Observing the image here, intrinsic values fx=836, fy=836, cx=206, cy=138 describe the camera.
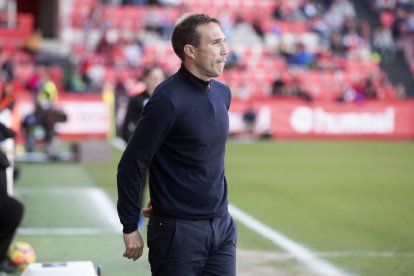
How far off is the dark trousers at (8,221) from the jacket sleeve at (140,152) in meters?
3.39

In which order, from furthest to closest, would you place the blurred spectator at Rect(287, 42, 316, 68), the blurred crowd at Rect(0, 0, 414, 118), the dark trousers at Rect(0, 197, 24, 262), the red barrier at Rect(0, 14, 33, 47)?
1. the blurred spectator at Rect(287, 42, 316, 68)
2. the red barrier at Rect(0, 14, 33, 47)
3. the blurred crowd at Rect(0, 0, 414, 118)
4. the dark trousers at Rect(0, 197, 24, 262)

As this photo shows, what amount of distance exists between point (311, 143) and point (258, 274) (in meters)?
20.0

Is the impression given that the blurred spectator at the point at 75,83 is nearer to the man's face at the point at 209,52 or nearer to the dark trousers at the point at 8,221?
the dark trousers at the point at 8,221

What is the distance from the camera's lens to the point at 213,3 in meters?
38.8

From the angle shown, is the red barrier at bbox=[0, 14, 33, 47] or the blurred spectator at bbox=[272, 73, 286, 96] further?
the red barrier at bbox=[0, 14, 33, 47]

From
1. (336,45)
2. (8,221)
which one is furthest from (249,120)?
(8,221)

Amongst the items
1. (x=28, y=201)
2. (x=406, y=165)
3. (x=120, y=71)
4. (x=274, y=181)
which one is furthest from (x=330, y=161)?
(x=120, y=71)

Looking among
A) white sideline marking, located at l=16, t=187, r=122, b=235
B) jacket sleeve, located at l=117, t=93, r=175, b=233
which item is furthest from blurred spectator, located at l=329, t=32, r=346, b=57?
jacket sleeve, located at l=117, t=93, r=175, b=233

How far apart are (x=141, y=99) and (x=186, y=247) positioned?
5761mm

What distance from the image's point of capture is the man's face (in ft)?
15.9

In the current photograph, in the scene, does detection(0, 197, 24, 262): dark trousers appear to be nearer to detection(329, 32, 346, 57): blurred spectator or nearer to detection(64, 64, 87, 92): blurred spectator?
detection(64, 64, 87, 92): blurred spectator

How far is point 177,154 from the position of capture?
4.82 m

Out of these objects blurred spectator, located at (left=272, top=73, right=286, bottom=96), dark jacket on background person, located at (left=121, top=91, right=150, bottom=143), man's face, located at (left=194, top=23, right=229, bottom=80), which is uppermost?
man's face, located at (left=194, top=23, right=229, bottom=80)

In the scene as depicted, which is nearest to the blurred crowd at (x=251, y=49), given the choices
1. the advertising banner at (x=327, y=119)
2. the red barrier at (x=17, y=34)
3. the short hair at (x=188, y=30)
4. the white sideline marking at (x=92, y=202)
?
the red barrier at (x=17, y=34)
